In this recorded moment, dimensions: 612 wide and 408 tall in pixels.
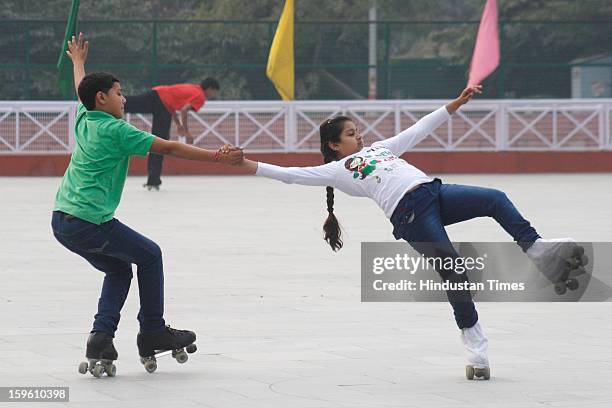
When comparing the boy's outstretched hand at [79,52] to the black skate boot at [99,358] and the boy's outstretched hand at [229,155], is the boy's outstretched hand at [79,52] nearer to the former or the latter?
the boy's outstretched hand at [229,155]

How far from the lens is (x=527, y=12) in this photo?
47875mm

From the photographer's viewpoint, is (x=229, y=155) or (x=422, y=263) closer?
(x=229, y=155)

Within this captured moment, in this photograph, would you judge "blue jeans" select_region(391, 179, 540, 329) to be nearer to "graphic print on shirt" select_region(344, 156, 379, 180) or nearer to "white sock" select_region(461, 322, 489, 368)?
"white sock" select_region(461, 322, 489, 368)

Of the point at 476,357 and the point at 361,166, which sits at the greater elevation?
the point at 361,166

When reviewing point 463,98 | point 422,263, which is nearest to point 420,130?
point 463,98

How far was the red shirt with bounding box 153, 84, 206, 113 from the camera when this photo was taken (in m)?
22.3

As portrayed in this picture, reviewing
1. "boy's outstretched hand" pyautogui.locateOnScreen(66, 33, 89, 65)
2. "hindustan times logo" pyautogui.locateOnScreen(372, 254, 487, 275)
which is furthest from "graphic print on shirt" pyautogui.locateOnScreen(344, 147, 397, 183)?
"boy's outstretched hand" pyautogui.locateOnScreen(66, 33, 89, 65)

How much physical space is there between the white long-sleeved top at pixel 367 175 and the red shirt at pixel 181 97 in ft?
47.1

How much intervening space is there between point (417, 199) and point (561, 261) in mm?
799

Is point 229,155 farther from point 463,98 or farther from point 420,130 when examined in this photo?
point 463,98

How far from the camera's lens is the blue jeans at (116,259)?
7.80 metres

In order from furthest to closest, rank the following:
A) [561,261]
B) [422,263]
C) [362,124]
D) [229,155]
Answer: [362,124] < [422,263] < [229,155] < [561,261]

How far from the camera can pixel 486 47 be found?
1168 inches

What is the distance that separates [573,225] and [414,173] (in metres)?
8.96
